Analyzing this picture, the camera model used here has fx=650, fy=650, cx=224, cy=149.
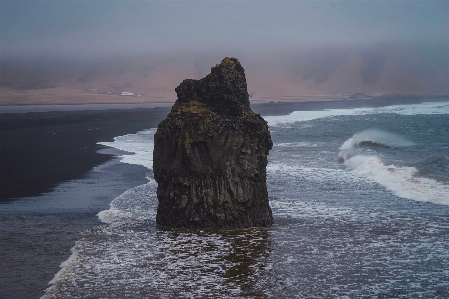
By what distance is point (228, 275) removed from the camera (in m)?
10.8

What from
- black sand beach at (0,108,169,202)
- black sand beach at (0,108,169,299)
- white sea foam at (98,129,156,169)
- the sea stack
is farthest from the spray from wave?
black sand beach at (0,108,169,202)

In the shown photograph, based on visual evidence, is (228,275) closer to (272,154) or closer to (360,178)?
(360,178)

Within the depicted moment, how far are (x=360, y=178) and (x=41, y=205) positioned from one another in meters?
10.8

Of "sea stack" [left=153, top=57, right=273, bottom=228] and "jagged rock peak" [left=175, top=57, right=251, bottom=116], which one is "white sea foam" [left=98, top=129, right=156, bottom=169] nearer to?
"jagged rock peak" [left=175, top=57, right=251, bottom=116]

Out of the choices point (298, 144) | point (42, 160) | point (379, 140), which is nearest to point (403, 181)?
point (42, 160)

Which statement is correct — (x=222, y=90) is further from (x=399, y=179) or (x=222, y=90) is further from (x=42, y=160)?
(x=42, y=160)

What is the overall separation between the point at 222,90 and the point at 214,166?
1968mm

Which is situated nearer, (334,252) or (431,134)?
(334,252)

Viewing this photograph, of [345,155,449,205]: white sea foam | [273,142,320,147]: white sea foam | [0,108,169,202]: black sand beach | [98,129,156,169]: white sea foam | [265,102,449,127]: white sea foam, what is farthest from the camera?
[265,102,449,127]: white sea foam

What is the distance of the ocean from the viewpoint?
1016 cm

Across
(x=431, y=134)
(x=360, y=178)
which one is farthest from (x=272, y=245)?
(x=431, y=134)

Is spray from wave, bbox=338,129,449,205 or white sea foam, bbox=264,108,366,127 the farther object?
white sea foam, bbox=264,108,366,127

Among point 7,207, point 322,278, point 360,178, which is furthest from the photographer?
point 360,178

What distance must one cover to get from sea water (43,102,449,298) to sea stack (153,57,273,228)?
429 mm
